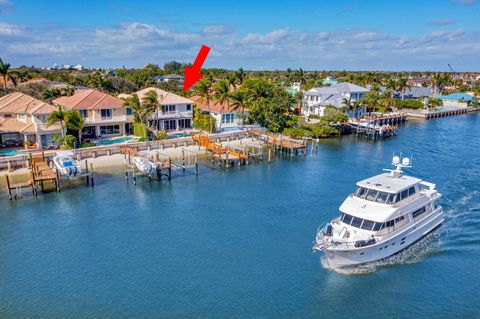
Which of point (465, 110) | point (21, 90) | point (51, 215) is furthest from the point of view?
point (465, 110)

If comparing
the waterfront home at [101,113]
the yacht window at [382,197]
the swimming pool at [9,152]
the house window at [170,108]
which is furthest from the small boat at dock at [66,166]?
the yacht window at [382,197]

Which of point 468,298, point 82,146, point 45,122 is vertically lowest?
point 468,298

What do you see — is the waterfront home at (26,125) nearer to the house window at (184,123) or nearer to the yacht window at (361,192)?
the house window at (184,123)

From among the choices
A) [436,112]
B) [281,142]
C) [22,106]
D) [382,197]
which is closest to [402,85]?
[436,112]

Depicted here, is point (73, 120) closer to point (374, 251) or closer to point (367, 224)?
point (367, 224)

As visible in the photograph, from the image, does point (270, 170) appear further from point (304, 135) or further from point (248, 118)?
point (248, 118)

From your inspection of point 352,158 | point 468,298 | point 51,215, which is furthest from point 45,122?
point 468,298
